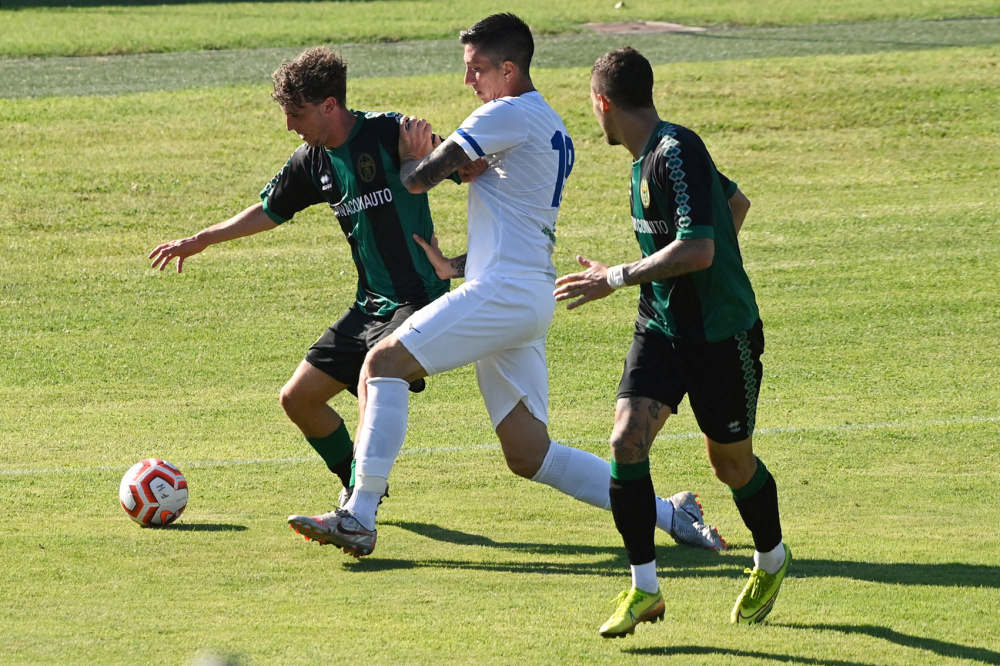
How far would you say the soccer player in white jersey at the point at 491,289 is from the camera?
565 centimetres

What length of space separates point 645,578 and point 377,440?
1357 millimetres

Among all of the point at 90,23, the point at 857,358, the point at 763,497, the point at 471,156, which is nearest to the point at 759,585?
the point at 763,497

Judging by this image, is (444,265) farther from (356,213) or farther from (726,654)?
(726,654)

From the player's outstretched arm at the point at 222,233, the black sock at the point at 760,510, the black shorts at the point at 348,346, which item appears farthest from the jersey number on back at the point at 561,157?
the player's outstretched arm at the point at 222,233

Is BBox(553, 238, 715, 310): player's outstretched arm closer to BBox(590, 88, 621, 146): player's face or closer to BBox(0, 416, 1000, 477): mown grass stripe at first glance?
BBox(590, 88, 621, 146): player's face

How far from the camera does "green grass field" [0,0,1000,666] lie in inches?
200

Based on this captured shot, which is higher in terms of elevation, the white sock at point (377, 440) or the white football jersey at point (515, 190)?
the white football jersey at point (515, 190)

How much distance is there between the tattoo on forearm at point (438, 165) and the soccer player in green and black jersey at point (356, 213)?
58 centimetres

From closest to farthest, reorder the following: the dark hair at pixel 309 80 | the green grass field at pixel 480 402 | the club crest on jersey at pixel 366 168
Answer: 1. the green grass field at pixel 480 402
2. the dark hair at pixel 309 80
3. the club crest on jersey at pixel 366 168

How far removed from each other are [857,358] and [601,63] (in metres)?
6.11

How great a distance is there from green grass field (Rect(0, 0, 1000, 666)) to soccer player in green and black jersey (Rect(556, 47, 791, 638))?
32 centimetres

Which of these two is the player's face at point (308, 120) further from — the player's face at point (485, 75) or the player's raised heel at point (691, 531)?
the player's raised heel at point (691, 531)

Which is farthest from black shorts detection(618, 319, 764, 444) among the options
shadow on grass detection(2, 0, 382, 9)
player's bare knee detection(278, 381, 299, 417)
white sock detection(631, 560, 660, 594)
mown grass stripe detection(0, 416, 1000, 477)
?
shadow on grass detection(2, 0, 382, 9)

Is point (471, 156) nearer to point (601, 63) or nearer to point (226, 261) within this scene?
point (601, 63)
